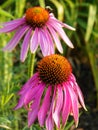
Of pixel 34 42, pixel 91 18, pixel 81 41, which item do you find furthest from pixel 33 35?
pixel 81 41

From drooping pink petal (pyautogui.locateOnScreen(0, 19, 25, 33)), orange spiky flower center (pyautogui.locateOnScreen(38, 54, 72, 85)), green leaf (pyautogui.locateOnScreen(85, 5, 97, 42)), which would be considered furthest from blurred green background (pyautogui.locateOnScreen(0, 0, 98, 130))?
orange spiky flower center (pyautogui.locateOnScreen(38, 54, 72, 85))

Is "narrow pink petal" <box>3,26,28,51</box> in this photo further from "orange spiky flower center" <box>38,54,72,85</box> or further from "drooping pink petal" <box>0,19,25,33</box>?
"orange spiky flower center" <box>38,54,72,85</box>

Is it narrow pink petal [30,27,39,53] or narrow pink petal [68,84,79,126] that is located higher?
narrow pink petal [30,27,39,53]

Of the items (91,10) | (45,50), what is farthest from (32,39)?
(91,10)

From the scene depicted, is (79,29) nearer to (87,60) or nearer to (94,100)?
(87,60)

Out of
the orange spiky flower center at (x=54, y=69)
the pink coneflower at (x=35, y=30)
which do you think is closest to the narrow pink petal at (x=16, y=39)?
the pink coneflower at (x=35, y=30)

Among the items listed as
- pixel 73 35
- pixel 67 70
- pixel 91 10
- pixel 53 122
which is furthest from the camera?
pixel 73 35

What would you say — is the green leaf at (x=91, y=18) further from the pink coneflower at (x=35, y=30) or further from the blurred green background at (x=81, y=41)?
the pink coneflower at (x=35, y=30)
